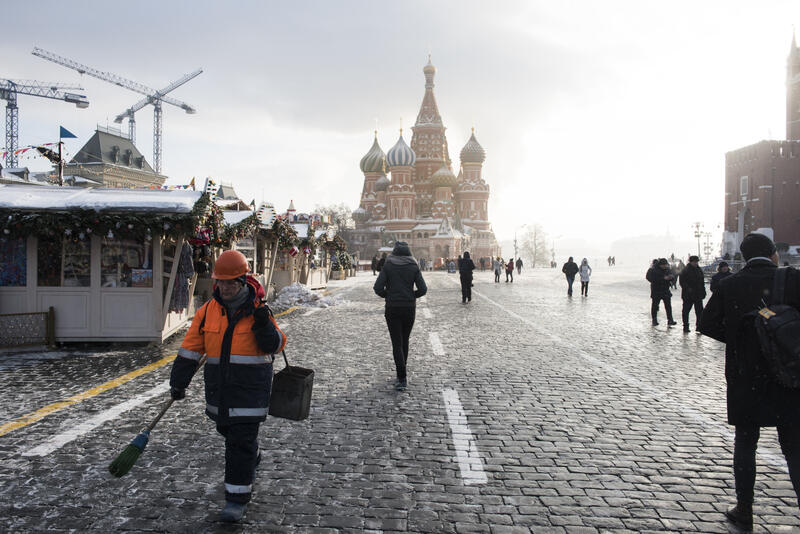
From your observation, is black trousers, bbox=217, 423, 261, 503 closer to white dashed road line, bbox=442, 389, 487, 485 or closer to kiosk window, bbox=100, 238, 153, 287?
white dashed road line, bbox=442, 389, 487, 485

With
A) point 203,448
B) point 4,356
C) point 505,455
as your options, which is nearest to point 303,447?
point 203,448

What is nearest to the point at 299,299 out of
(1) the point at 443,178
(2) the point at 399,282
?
(2) the point at 399,282

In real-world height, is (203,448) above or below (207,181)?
below

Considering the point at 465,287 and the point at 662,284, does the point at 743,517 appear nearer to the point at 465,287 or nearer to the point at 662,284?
the point at 662,284

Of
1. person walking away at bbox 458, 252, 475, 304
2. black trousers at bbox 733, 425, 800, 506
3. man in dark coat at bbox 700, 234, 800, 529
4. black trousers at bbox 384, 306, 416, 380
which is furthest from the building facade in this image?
black trousers at bbox 733, 425, 800, 506

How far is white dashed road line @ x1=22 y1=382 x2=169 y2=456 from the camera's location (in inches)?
181

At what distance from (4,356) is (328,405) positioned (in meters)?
6.18

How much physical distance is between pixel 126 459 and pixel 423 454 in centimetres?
221

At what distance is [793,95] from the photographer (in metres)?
56.6

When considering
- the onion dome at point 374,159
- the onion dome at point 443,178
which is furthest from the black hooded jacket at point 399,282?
the onion dome at point 374,159

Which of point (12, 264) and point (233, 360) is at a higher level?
point (12, 264)

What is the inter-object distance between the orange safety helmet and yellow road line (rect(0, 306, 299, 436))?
3.17m

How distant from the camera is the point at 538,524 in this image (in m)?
3.38

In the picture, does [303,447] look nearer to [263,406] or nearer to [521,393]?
[263,406]
